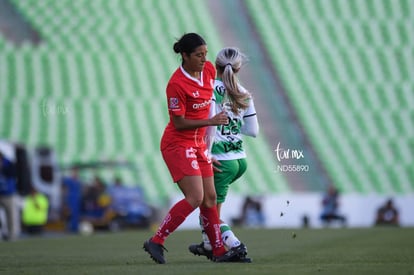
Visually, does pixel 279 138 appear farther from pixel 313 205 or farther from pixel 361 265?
pixel 361 265

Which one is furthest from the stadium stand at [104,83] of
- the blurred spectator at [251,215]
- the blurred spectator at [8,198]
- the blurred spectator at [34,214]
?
the blurred spectator at [8,198]

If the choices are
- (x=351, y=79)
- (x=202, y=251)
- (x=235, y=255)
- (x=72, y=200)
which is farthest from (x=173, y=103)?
(x=351, y=79)

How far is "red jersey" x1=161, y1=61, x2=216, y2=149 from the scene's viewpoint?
830cm

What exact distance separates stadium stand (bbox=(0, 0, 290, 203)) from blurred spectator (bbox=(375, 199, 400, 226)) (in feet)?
12.6

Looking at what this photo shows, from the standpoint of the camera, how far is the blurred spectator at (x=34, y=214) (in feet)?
74.5

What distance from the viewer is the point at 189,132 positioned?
27.8 ft

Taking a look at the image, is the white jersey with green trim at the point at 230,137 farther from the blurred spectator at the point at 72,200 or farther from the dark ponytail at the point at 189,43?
the blurred spectator at the point at 72,200

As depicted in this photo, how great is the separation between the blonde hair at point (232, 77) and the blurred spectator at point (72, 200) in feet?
54.2

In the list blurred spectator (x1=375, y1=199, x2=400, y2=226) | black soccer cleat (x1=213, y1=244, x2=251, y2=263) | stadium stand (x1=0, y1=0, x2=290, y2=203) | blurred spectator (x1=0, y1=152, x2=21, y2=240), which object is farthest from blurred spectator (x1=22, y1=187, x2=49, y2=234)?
black soccer cleat (x1=213, y1=244, x2=251, y2=263)

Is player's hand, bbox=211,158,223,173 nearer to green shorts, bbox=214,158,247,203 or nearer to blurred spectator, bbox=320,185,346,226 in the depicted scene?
green shorts, bbox=214,158,247,203

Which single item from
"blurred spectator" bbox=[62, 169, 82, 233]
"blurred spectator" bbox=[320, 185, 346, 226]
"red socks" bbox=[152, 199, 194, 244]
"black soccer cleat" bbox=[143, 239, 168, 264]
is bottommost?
"blurred spectator" bbox=[320, 185, 346, 226]

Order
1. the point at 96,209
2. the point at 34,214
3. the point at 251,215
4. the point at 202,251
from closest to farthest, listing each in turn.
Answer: the point at 202,251 → the point at 34,214 → the point at 96,209 → the point at 251,215

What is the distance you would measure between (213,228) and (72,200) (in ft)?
54.9

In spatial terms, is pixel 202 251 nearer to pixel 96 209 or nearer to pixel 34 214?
pixel 34 214
